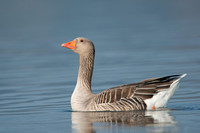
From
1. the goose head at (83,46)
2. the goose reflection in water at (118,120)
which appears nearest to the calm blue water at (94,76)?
the goose reflection in water at (118,120)

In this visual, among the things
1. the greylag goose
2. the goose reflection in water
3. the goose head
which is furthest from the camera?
the goose head

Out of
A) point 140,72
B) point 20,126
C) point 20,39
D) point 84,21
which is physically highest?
point 84,21

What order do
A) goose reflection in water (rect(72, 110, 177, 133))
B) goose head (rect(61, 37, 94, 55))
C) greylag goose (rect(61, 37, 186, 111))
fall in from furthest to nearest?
goose head (rect(61, 37, 94, 55)) < greylag goose (rect(61, 37, 186, 111)) < goose reflection in water (rect(72, 110, 177, 133))

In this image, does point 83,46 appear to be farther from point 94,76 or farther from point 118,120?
point 94,76

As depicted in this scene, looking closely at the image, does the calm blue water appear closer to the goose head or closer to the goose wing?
the goose wing

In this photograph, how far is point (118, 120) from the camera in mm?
11258

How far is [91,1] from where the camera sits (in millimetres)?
66938

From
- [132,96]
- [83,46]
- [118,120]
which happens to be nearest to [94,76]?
[83,46]

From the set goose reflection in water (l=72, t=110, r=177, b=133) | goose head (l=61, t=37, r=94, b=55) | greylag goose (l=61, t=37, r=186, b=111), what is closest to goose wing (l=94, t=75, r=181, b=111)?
greylag goose (l=61, t=37, r=186, b=111)

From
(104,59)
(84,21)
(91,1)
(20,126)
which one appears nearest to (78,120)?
(20,126)

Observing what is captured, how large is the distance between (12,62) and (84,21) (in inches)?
934

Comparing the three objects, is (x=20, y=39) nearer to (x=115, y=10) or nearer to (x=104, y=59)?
(x=104, y=59)

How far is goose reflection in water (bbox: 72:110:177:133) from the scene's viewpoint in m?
10.6

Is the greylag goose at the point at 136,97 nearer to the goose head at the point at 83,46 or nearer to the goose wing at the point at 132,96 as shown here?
the goose wing at the point at 132,96
